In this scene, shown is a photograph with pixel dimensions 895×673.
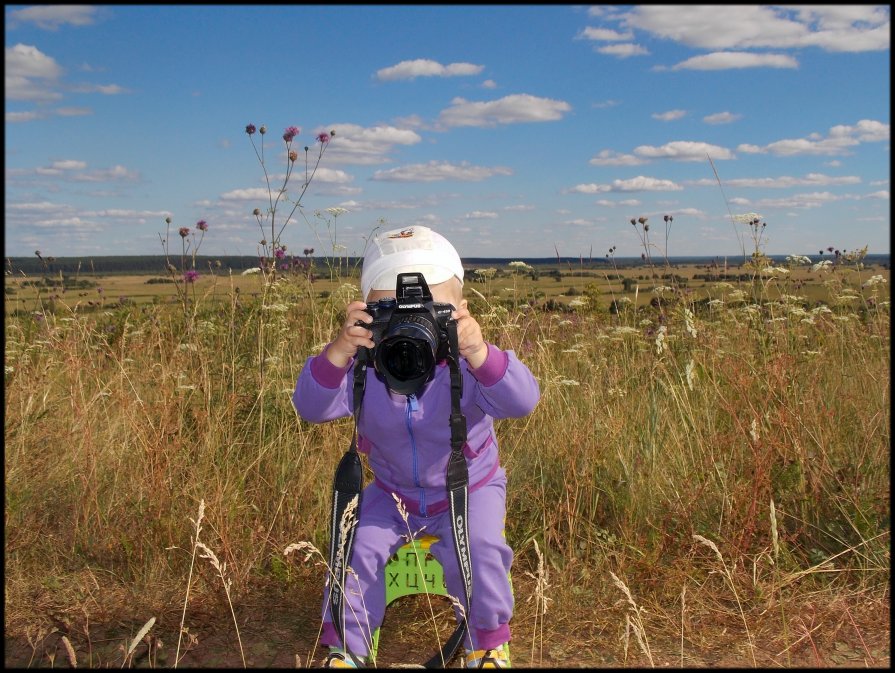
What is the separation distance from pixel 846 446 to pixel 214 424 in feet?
9.38

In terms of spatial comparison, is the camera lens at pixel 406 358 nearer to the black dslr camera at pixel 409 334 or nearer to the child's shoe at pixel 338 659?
the black dslr camera at pixel 409 334

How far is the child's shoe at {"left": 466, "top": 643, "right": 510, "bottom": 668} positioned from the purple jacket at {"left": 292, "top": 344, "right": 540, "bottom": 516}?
45cm

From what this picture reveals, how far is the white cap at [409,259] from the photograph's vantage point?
2.24 metres

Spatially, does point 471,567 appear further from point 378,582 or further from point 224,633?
point 224,633

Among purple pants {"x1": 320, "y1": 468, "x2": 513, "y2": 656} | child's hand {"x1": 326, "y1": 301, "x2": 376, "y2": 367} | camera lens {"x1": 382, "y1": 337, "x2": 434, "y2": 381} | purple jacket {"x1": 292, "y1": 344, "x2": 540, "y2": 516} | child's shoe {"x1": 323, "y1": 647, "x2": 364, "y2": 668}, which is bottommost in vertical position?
child's shoe {"x1": 323, "y1": 647, "x2": 364, "y2": 668}

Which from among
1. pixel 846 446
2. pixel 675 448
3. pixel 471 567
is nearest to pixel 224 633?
pixel 471 567

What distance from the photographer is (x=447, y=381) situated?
7.66 feet

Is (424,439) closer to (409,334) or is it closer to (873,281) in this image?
(409,334)

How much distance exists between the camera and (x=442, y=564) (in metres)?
2.31

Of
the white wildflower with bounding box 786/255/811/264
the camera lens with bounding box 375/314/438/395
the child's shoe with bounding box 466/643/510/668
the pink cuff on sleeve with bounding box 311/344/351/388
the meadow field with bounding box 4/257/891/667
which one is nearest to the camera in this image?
the camera lens with bounding box 375/314/438/395

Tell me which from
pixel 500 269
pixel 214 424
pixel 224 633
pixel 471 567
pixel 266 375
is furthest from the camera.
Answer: pixel 500 269

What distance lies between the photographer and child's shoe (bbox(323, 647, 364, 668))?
2.06m

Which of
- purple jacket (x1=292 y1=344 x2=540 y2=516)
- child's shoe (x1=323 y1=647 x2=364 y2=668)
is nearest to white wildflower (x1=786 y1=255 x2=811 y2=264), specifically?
purple jacket (x1=292 y1=344 x2=540 y2=516)

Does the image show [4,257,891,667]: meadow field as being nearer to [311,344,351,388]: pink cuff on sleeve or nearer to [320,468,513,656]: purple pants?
[320,468,513,656]: purple pants
